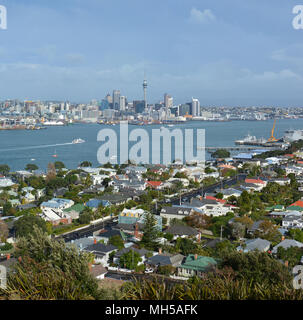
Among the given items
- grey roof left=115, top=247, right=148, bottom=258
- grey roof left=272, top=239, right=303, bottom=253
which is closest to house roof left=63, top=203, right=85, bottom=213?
grey roof left=115, top=247, right=148, bottom=258

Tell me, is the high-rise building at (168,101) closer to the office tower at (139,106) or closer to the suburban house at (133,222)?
the office tower at (139,106)

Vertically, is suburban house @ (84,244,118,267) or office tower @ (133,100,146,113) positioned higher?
office tower @ (133,100,146,113)

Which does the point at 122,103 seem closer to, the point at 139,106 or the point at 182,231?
the point at 139,106

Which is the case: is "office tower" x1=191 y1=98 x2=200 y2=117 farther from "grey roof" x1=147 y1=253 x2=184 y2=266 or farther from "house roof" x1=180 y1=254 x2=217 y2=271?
"house roof" x1=180 y1=254 x2=217 y2=271

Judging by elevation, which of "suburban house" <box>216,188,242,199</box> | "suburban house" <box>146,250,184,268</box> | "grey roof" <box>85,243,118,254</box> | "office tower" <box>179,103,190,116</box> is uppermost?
"office tower" <box>179,103,190,116</box>

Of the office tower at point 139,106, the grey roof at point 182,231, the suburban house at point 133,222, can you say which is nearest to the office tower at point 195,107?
the office tower at point 139,106

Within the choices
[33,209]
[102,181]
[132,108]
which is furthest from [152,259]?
[132,108]

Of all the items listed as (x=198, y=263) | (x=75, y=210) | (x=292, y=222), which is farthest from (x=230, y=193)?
(x=198, y=263)

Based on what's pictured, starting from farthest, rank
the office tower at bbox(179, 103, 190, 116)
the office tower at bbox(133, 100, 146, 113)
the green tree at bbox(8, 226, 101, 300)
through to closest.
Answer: the office tower at bbox(133, 100, 146, 113)
the office tower at bbox(179, 103, 190, 116)
the green tree at bbox(8, 226, 101, 300)

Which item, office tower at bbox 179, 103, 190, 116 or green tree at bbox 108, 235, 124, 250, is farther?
office tower at bbox 179, 103, 190, 116
